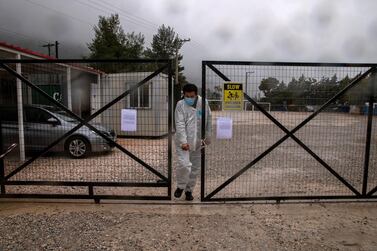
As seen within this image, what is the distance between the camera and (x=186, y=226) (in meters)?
4.30

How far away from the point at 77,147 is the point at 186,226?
17.6 ft

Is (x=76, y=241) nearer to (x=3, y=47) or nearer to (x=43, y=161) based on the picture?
(x=43, y=161)

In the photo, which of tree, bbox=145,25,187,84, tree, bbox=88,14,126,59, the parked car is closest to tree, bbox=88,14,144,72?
tree, bbox=88,14,126,59

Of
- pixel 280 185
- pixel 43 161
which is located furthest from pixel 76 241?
pixel 43 161

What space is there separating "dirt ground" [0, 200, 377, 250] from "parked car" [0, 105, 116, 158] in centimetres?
298

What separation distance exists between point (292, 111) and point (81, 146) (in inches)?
234

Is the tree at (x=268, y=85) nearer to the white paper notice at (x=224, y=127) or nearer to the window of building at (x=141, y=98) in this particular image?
the white paper notice at (x=224, y=127)

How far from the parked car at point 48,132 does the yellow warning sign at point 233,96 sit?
3534 millimetres

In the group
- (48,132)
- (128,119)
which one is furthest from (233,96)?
(48,132)

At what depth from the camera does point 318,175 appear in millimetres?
7137

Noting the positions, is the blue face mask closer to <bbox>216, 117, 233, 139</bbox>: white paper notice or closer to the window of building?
<bbox>216, 117, 233, 139</bbox>: white paper notice

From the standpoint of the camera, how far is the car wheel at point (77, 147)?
340 inches

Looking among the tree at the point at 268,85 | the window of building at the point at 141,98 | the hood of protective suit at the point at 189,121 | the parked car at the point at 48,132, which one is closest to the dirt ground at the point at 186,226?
the hood of protective suit at the point at 189,121

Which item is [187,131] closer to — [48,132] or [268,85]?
[268,85]
